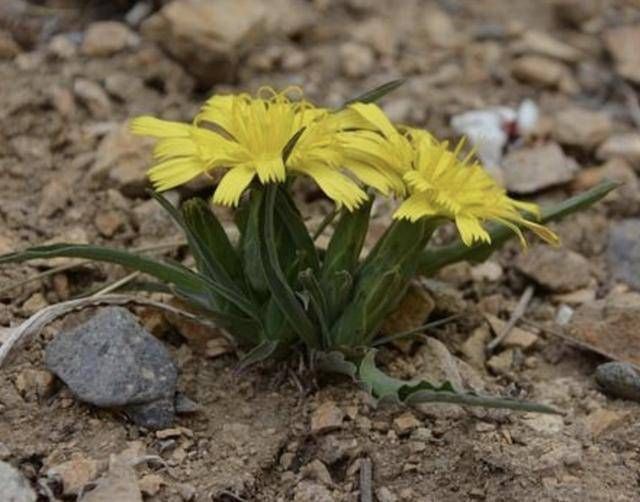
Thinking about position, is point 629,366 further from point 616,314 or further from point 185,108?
point 185,108

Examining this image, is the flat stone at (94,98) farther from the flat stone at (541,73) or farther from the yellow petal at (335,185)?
the flat stone at (541,73)

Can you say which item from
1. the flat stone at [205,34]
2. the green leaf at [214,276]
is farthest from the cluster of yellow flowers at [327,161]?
the flat stone at [205,34]

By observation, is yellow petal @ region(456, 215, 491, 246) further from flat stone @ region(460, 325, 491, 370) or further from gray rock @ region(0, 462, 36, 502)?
gray rock @ region(0, 462, 36, 502)

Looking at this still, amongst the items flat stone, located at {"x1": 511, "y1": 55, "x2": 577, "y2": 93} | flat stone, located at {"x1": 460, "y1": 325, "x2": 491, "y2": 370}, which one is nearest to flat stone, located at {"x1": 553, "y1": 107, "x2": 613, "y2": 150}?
flat stone, located at {"x1": 511, "y1": 55, "x2": 577, "y2": 93}

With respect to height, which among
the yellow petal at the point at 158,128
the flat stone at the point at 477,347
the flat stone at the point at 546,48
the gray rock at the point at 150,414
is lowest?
the flat stone at the point at 477,347

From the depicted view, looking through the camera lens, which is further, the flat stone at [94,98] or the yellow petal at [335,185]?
the flat stone at [94,98]

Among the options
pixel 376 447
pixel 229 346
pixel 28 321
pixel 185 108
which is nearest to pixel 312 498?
pixel 376 447
